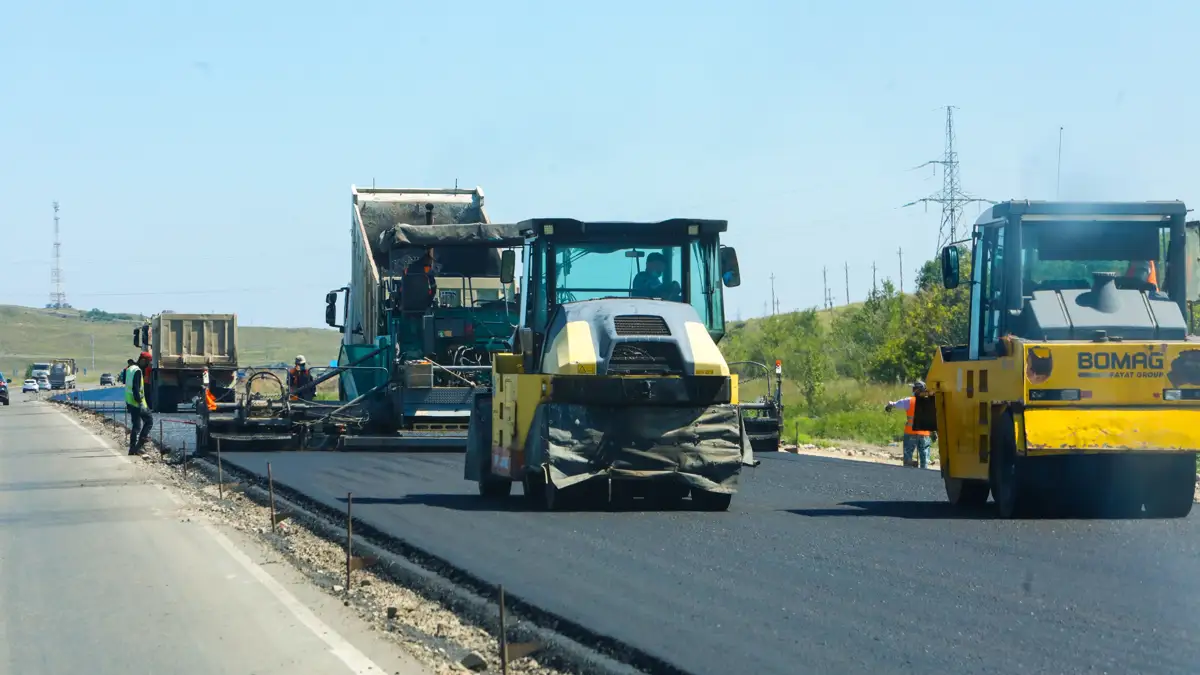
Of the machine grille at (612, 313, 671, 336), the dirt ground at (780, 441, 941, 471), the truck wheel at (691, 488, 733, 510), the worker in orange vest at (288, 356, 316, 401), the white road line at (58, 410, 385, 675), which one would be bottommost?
the dirt ground at (780, 441, 941, 471)

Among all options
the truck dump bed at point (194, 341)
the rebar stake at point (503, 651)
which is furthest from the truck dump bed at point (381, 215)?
the truck dump bed at point (194, 341)

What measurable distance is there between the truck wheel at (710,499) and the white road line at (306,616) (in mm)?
4084

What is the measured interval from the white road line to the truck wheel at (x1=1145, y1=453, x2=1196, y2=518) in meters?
7.24

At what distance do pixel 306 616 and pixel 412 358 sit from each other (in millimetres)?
14529

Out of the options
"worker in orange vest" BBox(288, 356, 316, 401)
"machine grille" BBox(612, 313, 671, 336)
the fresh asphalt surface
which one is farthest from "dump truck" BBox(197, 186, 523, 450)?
"machine grille" BBox(612, 313, 671, 336)

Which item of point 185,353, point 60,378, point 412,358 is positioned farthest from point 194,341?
point 60,378

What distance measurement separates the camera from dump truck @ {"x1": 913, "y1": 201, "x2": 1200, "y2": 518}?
12555 mm

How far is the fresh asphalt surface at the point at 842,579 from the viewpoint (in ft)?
24.1

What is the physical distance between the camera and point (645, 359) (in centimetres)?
1391

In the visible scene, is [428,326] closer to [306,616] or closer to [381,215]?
[381,215]

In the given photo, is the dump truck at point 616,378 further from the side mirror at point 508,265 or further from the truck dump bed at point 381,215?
the truck dump bed at point 381,215

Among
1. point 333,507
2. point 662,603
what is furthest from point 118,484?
point 662,603

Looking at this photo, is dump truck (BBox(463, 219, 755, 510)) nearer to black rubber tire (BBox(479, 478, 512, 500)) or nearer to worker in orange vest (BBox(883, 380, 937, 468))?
black rubber tire (BBox(479, 478, 512, 500))

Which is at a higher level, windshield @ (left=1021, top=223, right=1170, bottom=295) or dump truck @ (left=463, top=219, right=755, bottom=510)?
windshield @ (left=1021, top=223, right=1170, bottom=295)
